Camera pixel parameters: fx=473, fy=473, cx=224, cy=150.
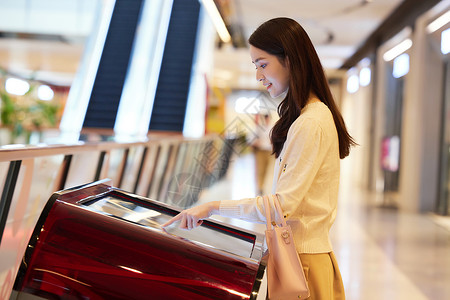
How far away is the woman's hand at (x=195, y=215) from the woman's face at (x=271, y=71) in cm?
40

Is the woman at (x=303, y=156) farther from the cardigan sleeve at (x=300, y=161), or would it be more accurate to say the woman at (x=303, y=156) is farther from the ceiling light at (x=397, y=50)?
the ceiling light at (x=397, y=50)

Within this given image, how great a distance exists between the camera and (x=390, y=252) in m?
5.54

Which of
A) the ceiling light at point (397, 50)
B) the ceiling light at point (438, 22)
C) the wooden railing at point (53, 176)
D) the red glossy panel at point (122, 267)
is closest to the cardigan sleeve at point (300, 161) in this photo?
the red glossy panel at point (122, 267)

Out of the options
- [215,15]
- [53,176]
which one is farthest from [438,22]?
[53,176]

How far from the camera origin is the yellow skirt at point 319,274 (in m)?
1.37

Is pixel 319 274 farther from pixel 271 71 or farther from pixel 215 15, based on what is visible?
pixel 215 15

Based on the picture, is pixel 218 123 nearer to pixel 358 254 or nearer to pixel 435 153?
pixel 435 153

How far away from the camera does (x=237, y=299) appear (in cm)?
113

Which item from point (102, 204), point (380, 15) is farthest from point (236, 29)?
point (102, 204)

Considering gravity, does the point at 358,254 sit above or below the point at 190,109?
below

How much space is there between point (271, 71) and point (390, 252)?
187 inches

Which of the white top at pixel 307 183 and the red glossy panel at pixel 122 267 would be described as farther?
the white top at pixel 307 183

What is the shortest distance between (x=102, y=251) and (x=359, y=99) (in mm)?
15954

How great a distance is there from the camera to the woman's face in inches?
54.6
